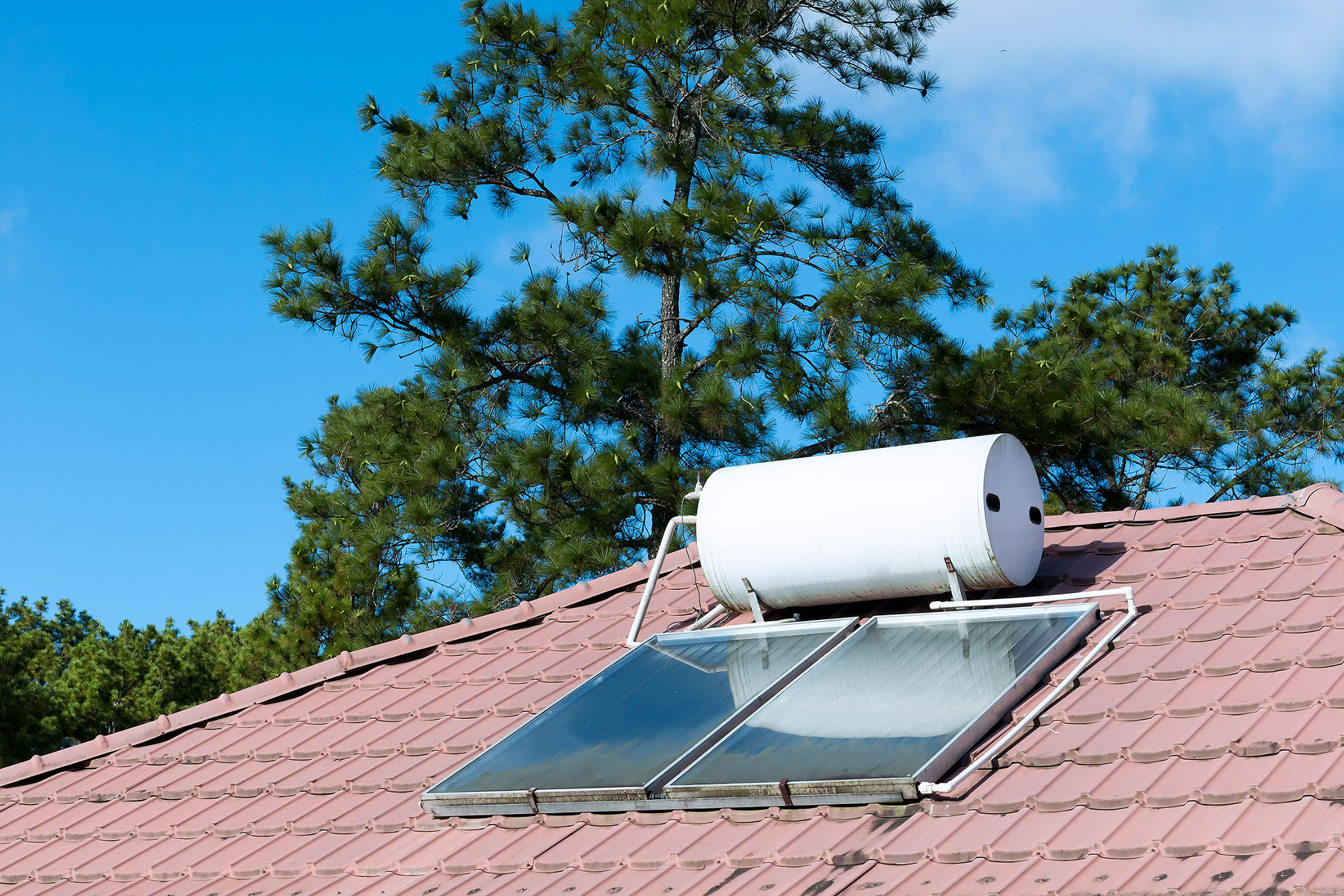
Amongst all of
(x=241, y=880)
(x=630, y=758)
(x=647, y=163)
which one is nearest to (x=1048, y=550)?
(x=630, y=758)

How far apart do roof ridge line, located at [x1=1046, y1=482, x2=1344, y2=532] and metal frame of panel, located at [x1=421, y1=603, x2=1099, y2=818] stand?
1.13 metres

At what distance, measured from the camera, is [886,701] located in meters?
4.82

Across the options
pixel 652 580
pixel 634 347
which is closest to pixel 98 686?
pixel 634 347

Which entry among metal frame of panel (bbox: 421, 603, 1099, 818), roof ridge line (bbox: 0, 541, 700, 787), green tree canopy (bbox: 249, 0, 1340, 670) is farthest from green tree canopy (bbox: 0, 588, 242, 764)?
metal frame of panel (bbox: 421, 603, 1099, 818)

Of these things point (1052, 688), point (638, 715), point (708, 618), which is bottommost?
point (1052, 688)

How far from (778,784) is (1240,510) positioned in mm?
2989

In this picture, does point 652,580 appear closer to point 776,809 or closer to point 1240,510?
point 776,809

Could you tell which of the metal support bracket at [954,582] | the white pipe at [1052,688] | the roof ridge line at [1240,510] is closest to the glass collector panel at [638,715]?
the metal support bracket at [954,582]

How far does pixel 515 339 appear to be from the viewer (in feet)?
58.4

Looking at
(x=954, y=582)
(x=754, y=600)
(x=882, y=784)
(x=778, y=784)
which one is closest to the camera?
(x=882, y=784)

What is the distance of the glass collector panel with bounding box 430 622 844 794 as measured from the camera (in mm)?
4945

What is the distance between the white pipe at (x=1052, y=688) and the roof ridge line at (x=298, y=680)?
2.21 metres

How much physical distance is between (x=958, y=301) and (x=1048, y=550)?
39.6 ft

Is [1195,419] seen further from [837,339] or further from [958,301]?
[837,339]
